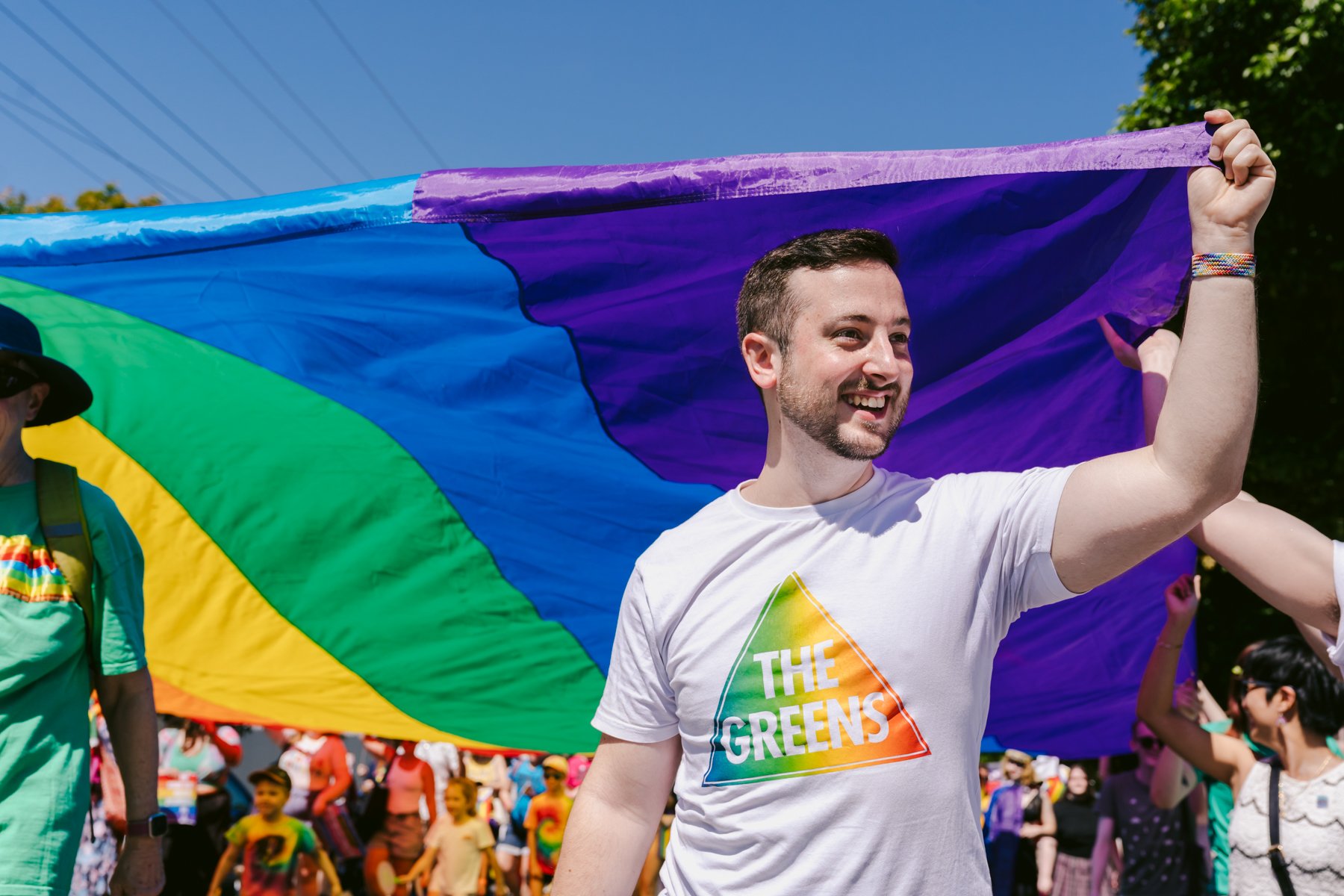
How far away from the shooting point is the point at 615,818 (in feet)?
6.21

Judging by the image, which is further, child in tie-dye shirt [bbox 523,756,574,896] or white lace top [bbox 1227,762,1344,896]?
child in tie-dye shirt [bbox 523,756,574,896]

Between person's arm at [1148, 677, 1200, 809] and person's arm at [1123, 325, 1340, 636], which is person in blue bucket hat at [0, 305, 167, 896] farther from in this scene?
person's arm at [1148, 677, 1200, 809]

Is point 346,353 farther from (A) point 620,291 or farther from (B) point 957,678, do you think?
(B) point 957,678

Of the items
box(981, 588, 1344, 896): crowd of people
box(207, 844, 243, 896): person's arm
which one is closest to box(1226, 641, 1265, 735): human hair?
box(981, 588, 1344, 896): crowd of people

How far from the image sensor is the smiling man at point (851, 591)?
4.84 feet

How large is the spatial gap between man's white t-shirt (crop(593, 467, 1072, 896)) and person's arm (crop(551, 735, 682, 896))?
0.09 metres

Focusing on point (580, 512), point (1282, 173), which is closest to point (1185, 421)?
point (580, 512)

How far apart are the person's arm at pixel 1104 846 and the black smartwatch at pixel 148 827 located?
4489 mm

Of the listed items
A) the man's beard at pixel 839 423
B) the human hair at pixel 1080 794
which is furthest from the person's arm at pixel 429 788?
the man's beard at pixel 839 423

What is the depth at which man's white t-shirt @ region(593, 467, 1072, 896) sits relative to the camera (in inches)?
62.1

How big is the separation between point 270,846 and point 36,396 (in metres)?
5.22

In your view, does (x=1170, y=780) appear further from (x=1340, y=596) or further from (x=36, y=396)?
(x=36, y=396)

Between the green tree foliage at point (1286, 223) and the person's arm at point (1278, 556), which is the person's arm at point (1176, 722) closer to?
the person's arm at point (1278, 556)

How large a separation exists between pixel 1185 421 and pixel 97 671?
2290 mm
